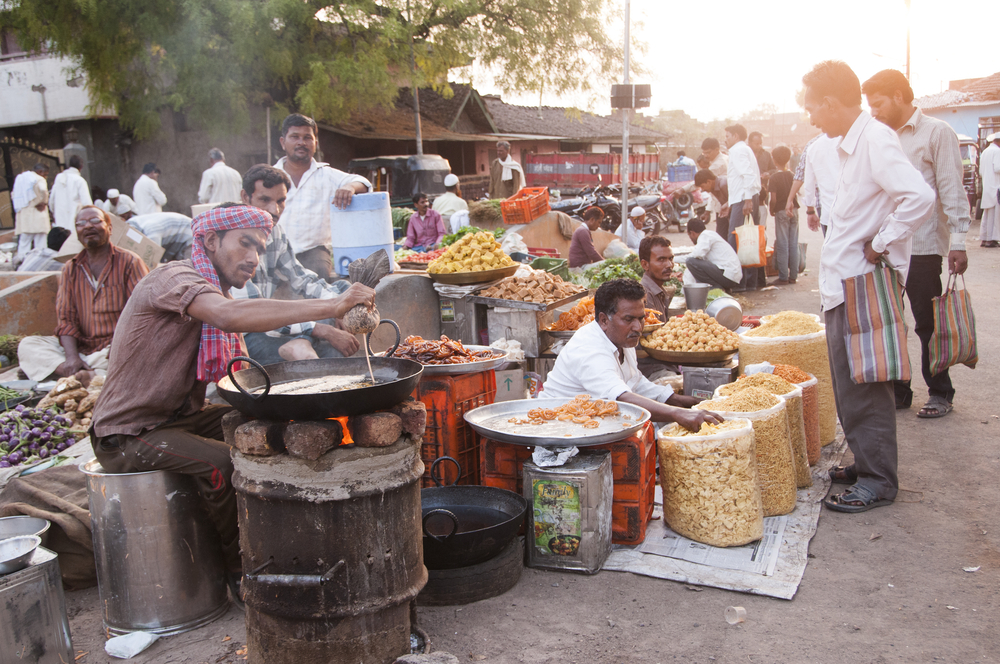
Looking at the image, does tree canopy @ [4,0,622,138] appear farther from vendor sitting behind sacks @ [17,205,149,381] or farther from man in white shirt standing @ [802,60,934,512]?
man in white shirt standing @ [802,60,934,512]

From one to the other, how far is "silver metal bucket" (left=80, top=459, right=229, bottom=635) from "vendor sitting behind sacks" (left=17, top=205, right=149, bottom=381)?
3037 millimetres

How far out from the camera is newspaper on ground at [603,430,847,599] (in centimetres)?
328

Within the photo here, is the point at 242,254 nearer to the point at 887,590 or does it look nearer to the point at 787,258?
the point at 887,590

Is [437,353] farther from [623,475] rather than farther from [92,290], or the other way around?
[92,290]

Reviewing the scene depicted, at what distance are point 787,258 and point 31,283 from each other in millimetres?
10230

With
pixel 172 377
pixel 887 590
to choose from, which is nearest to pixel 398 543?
pixel 172 377

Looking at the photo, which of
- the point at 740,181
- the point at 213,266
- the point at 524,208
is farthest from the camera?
the point at 524,208

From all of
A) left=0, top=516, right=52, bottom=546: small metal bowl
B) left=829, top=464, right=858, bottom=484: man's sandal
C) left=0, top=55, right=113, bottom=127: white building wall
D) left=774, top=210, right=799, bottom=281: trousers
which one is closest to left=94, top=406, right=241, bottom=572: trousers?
left=0, top=516, right=52, bottom=546: small metal bowl

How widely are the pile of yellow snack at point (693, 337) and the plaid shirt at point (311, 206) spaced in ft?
8.41

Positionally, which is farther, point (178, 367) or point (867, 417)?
point (867, 417)

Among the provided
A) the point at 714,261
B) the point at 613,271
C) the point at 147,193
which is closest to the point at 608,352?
the point at 613,271

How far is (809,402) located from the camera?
4.53 m

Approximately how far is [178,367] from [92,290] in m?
3.27

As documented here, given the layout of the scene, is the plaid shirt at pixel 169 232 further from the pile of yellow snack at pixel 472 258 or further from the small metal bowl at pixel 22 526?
the small metal bowl at pixel 22 526
